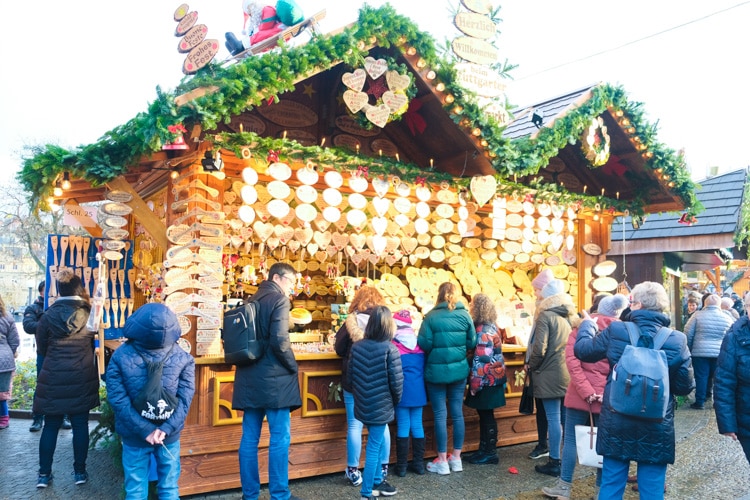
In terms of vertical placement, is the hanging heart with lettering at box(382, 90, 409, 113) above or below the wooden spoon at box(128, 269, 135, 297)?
above

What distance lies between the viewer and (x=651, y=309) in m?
3.69

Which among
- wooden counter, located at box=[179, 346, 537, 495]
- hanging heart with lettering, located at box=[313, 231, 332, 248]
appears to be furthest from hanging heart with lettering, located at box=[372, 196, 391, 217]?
wooden counter, located at box=[179, 346, 537, 495]

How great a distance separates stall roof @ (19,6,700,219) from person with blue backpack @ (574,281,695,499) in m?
2.77

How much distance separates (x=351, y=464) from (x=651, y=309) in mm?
2830

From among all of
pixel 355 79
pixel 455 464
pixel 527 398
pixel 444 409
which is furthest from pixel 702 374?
pixel 355 79

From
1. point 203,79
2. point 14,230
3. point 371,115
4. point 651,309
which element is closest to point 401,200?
point 371,115

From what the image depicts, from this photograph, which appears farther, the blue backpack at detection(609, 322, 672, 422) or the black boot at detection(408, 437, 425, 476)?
the black boot at detection(408, 437, 425, 476)

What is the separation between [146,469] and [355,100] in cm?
357

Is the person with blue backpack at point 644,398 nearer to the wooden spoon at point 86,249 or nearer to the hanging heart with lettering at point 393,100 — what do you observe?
the hanging heart with lettering at point 393,100

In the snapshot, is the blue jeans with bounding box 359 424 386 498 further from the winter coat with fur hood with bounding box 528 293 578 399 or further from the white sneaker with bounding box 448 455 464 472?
the winter coat with fur hood with bounding box 528 293 578 399

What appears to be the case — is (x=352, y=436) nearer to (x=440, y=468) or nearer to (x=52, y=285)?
(x=440, y=468)

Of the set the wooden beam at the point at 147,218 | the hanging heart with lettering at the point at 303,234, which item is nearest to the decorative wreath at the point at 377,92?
the hanging heart with lettering at the point at 303,234

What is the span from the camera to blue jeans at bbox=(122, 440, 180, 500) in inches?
142

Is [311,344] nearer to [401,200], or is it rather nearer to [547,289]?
[401,200]
